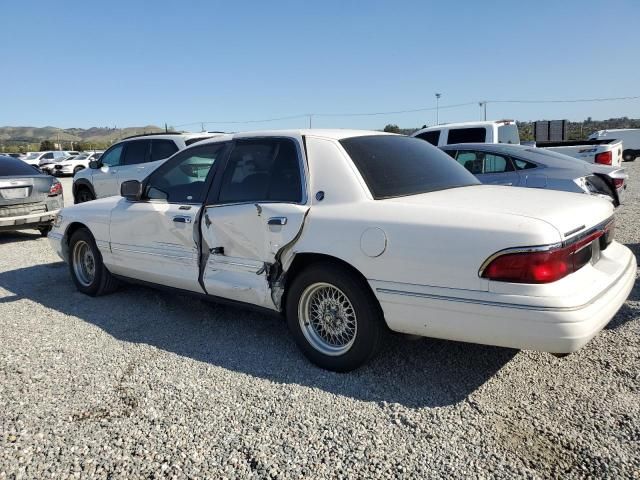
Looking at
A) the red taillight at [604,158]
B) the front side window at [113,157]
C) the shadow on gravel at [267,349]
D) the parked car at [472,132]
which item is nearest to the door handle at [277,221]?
the shadow on gravel at [267,349]

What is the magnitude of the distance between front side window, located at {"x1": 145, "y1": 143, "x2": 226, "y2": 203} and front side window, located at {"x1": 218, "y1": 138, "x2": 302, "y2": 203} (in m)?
0.23

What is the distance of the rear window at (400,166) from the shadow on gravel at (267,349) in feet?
3.87

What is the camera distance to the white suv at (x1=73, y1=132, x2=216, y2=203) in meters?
9.65

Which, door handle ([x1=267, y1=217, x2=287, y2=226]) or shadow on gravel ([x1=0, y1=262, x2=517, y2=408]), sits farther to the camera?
door handle ([x1=267, y1=217, x2=287, y2=226])

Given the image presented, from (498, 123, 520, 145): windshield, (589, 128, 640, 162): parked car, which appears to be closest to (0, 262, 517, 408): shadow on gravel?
(498, 123, 520, 145): windshield

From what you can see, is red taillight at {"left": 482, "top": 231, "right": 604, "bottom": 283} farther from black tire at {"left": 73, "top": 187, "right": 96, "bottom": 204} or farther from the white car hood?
black tire at {"left": 73, "top": 187, "right": 96, "bottom": 204}

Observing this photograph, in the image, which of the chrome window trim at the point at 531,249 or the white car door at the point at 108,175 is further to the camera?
the white car door at the point at 108,175

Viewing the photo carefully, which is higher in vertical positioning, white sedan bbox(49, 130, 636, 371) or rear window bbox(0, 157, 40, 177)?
rear window bbox(0, 157, 40, 177)

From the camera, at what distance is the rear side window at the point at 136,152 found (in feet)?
33.3

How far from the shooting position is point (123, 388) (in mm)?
3281

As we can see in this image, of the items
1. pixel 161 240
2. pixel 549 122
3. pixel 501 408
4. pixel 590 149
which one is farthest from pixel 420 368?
pixel 549 122

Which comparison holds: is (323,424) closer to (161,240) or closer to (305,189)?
(305,189)

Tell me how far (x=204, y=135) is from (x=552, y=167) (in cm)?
583

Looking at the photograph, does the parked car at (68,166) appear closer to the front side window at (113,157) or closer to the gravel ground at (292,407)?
the front side window at (113,157)
